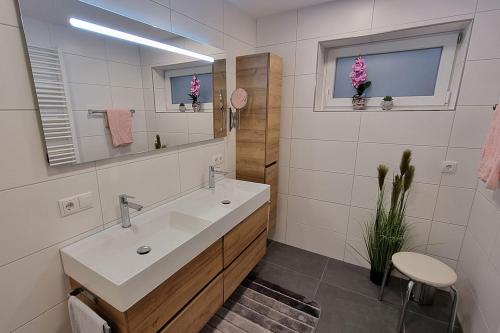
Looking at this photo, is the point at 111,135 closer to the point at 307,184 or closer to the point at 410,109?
the point at 307,184

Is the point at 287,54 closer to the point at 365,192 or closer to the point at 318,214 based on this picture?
the point at 365,192

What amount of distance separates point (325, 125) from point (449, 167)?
38.8 inches

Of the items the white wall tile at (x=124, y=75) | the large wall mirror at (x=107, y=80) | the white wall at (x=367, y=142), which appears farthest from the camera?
the white wall at (x=367, y=142)

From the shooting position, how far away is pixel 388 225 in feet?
6.17

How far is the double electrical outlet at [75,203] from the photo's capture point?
1.07m

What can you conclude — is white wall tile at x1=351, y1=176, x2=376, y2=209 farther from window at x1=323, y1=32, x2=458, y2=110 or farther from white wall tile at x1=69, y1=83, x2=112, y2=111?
white wall tile at x1=69, y1=83, x2=112, y2=111

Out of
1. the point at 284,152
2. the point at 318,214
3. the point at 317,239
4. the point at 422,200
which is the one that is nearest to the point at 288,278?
→ the point at 317,239

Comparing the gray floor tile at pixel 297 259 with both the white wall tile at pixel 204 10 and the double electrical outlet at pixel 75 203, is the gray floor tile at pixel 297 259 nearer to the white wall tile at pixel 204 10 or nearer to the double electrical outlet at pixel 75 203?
the double electrical outlet at pixel 75 203

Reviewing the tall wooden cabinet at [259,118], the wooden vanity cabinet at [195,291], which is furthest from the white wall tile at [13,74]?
the tall wooden cabinet at [259,118]

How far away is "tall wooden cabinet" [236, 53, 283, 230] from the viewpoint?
2.05 m

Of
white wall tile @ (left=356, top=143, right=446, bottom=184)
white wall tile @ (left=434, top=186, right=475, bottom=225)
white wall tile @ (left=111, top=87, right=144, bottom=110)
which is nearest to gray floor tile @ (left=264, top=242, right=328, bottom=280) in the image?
white wall tile @ (left=356, top=143, right=446, bottom=184)

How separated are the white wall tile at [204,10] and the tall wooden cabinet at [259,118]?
36cm

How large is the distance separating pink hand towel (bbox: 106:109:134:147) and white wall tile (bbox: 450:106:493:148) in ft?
7.30

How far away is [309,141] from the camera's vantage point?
2.28 m
